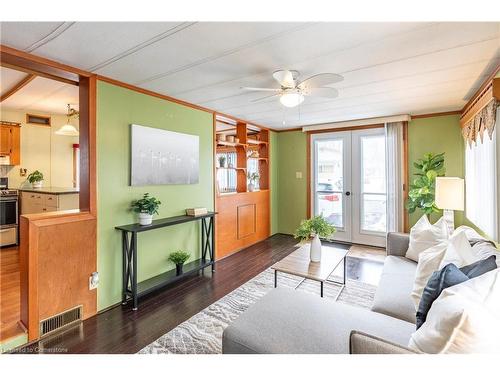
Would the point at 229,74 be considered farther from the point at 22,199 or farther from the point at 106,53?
the point at 22,199

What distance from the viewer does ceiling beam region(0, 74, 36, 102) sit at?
2.72 metres

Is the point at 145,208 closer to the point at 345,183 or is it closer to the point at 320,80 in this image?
the point at 320,80

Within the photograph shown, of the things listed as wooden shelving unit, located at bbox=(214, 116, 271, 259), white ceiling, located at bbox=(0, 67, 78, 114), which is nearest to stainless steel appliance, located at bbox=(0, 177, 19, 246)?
white ceiling, located at bbox=(0, 67, 78, 114)

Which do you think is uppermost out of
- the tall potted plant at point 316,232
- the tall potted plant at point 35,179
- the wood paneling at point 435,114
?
the wood paneling at point 435,114

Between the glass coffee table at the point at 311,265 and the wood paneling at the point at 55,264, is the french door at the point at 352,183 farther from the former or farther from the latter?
the wood paneling at the point at 55,264

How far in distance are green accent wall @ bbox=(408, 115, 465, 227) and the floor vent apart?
469 cm

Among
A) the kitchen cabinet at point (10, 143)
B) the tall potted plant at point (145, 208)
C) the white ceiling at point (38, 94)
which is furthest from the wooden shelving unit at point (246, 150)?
the kitchen cabinet at point (10, 143)

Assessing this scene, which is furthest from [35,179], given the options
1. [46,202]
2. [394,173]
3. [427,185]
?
[427,185]

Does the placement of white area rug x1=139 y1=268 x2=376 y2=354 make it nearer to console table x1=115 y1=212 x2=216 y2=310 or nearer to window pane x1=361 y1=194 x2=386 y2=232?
console table x1=115 y1=212 x2=216 y2=310

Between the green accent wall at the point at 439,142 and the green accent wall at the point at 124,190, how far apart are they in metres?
3.59

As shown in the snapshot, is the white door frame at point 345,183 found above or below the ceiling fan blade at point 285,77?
below

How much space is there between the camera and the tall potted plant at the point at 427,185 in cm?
353

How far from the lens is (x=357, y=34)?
1678mm
